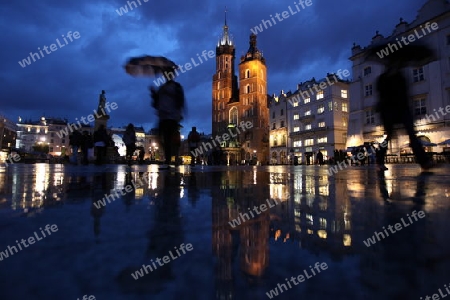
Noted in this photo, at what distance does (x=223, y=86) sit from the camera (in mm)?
74125

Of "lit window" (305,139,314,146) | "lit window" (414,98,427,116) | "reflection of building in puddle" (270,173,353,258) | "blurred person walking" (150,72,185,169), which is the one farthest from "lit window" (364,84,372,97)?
"reflection of building in puddle" (270,173,353,258)

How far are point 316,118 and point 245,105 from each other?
27840mm

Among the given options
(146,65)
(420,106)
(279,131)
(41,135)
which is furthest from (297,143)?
(41,135)

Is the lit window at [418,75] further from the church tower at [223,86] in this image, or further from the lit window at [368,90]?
the church tower at [223,86]

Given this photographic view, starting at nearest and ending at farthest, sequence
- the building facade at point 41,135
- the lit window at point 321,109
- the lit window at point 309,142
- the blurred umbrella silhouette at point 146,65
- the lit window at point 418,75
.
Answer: the blurred umbrella silhouette at point 146,65 < the lit window at point 418,75 < the lit window at point 321,109 < the lit window at point 309,142 < the building facade at point 41,135

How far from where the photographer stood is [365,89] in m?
28.8

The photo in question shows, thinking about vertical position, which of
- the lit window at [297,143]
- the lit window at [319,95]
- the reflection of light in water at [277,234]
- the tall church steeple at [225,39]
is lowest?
the reflection of light in water at [277,234]

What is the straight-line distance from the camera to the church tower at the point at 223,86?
7225cm

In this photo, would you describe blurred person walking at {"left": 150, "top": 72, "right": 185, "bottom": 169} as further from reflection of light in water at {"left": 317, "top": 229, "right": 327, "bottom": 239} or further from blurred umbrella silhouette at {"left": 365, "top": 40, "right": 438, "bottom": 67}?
reflection of light in water at {"left": 317, "top": 229, "right": 327, "bottom": 239}

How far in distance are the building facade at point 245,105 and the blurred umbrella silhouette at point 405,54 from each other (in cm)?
5039

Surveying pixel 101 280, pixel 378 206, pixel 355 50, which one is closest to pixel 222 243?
pixel 101 280

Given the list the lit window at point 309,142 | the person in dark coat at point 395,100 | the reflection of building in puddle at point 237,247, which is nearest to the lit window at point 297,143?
→ the lit window at point 309,142

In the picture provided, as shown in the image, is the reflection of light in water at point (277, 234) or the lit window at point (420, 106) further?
the lit window at point (420, 106)

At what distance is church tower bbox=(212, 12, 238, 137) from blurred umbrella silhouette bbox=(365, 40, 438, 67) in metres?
64.2
